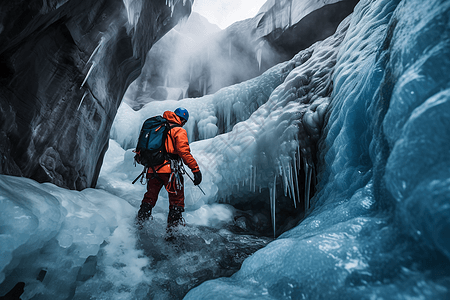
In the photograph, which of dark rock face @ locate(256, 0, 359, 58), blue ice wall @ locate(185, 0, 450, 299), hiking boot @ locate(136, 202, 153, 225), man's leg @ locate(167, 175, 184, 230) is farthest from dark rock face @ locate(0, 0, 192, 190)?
dark rock face @ locate(256, 0, 359, 58)

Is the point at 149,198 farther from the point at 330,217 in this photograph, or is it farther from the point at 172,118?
the point at 330,217

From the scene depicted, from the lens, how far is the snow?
65cm

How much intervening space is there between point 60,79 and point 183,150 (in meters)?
1.64

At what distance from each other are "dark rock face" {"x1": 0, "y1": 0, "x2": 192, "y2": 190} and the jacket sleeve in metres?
1.41

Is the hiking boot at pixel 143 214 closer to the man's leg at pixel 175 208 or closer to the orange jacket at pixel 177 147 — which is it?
the man's leg at pixel 175 208

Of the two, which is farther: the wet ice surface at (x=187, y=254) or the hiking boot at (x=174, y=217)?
the hiking boot at (x=174, y=217)

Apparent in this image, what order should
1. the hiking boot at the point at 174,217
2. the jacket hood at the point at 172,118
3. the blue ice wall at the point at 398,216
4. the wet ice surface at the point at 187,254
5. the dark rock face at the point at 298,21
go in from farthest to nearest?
the dark rock face at the point at 298,21, the jacket hood at the point at 172,118, the hiking boot at the point at 174,217, the wet ice surface at the point at 187,254, the blue ice wall at the point at 398,216

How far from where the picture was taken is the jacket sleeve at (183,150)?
2.29m

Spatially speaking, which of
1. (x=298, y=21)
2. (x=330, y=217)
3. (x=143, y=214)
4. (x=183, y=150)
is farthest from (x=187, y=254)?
(x=298, y=21)

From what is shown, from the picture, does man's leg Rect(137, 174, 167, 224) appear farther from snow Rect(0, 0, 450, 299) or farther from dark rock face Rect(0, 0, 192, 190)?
dark rock face Rect(0, 0, 192, 190)

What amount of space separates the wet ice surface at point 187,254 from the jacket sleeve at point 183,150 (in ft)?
2.66

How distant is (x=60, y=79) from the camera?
2234mm

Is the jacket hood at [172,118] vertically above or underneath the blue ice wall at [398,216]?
above

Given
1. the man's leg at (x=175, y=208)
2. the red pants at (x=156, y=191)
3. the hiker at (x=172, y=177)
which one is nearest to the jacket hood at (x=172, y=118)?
the hiker at (x=172, y=177)
